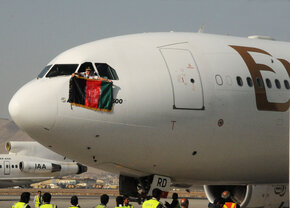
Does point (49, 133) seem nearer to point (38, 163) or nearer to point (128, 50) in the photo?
point (128, 50)

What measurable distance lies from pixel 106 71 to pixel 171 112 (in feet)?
7.26

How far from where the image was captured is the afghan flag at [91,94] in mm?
16438

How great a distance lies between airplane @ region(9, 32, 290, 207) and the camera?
16.4 meters

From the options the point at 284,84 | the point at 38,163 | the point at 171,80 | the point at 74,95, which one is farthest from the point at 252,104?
the point at 38,163

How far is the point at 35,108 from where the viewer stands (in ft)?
53.0

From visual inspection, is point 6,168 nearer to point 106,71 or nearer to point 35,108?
point 106,71

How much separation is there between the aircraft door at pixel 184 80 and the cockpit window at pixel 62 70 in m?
2.73

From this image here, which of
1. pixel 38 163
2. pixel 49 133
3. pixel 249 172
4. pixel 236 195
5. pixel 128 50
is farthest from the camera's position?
pixel 38 163

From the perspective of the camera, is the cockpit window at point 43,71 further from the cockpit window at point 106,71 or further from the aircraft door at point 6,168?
the aircraft door at point 6,168

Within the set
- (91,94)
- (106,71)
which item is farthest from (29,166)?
(91,94)

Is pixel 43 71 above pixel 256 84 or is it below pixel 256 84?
above

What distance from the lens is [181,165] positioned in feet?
58.4

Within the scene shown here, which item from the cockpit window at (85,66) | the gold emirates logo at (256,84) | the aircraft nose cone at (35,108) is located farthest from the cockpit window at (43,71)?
the gold emirates logo at (256,84)

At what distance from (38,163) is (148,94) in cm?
4894
